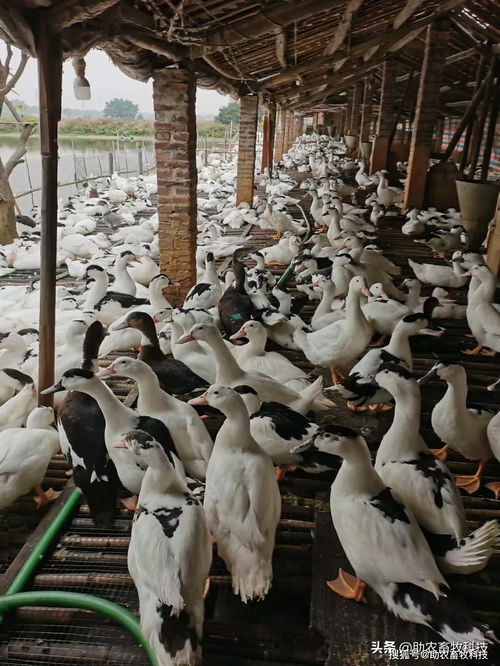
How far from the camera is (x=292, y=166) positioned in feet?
79.6

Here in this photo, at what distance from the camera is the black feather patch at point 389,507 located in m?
2.27

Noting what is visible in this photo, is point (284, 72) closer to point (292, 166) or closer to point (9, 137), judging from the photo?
point (292, 166)

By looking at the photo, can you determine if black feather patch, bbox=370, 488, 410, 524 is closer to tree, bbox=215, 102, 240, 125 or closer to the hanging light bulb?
the hanging light bulb

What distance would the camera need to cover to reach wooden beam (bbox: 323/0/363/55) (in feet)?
Result: 21.5

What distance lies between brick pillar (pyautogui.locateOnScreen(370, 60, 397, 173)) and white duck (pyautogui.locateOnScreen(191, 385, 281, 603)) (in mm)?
14123

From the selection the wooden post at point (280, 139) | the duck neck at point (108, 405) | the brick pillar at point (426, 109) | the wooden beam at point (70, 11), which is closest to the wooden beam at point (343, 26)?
the brick pillar at point (426, 109)

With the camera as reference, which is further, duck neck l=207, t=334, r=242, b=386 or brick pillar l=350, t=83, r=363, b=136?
brick pillar l=350, t=83, r=363, b=136

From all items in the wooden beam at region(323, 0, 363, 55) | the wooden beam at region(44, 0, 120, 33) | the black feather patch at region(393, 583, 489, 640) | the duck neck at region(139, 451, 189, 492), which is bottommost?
the black feather patch at region(393, 583, 489, 640)

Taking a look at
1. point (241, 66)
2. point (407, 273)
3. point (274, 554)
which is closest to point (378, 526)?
point (274, 554)

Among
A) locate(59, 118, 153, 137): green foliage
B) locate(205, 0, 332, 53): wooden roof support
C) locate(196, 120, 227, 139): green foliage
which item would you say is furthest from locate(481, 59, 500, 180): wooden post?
locate(196, 120, 227, 139): green foliage

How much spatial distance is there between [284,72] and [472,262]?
5.72 meters

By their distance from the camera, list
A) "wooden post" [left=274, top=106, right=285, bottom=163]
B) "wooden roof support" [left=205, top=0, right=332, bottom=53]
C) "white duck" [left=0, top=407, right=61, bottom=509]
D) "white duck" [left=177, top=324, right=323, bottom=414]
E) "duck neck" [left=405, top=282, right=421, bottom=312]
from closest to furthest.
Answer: "white duck" [left=0, top=407, right=61, bottom=509] → "white duck" [left=177, top=324, right=323, bottom=414] → "wooden roof support" [left=205, top=0, right=332, bottom=53] → "duck neck" [left=405, top=282, right=421, bottom=312] → "wooden post" [left=274, top=106, right=285, bottom=163]

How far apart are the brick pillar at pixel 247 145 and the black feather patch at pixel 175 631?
11.6m

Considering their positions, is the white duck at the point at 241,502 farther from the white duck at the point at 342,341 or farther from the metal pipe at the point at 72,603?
the white duck at the point at 342,341
